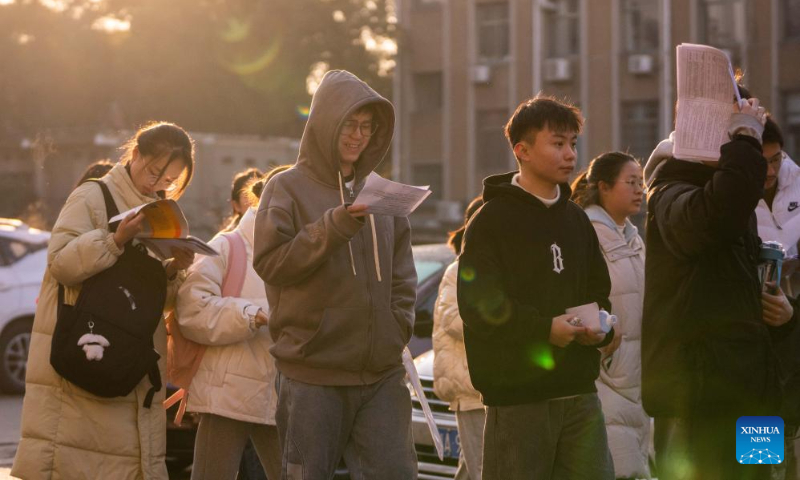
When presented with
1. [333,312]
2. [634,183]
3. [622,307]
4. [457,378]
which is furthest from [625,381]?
[333,312]

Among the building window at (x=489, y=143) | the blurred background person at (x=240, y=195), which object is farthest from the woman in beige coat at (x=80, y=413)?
the building window at (x=489, y=143)

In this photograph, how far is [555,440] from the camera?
4.56 m

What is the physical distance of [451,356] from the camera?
677 centimetres

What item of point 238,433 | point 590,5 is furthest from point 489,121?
point 238,433

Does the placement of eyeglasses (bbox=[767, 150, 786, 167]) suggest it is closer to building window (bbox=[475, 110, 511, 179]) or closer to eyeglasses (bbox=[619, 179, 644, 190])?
eyeglasses (bbox=[619, 179, 644, 190])

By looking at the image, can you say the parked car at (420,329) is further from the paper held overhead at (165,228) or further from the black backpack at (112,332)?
the paper held overhead at (165,228)

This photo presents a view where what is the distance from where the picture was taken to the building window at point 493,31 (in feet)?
146

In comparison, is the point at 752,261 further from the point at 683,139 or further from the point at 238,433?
the point at 238,433

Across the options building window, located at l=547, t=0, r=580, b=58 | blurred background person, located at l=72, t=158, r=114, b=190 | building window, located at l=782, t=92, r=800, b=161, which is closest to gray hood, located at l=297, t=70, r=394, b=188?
blurred background person, located at l=72, t=158, r=114, b=190

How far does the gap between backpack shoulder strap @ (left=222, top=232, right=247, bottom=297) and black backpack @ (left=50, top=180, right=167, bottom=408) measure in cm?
72

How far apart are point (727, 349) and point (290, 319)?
1.57 metres

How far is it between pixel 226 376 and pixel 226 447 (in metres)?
0.33

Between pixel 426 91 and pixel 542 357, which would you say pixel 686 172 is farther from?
pixel 426 91

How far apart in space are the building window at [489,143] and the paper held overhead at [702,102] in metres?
39.8
